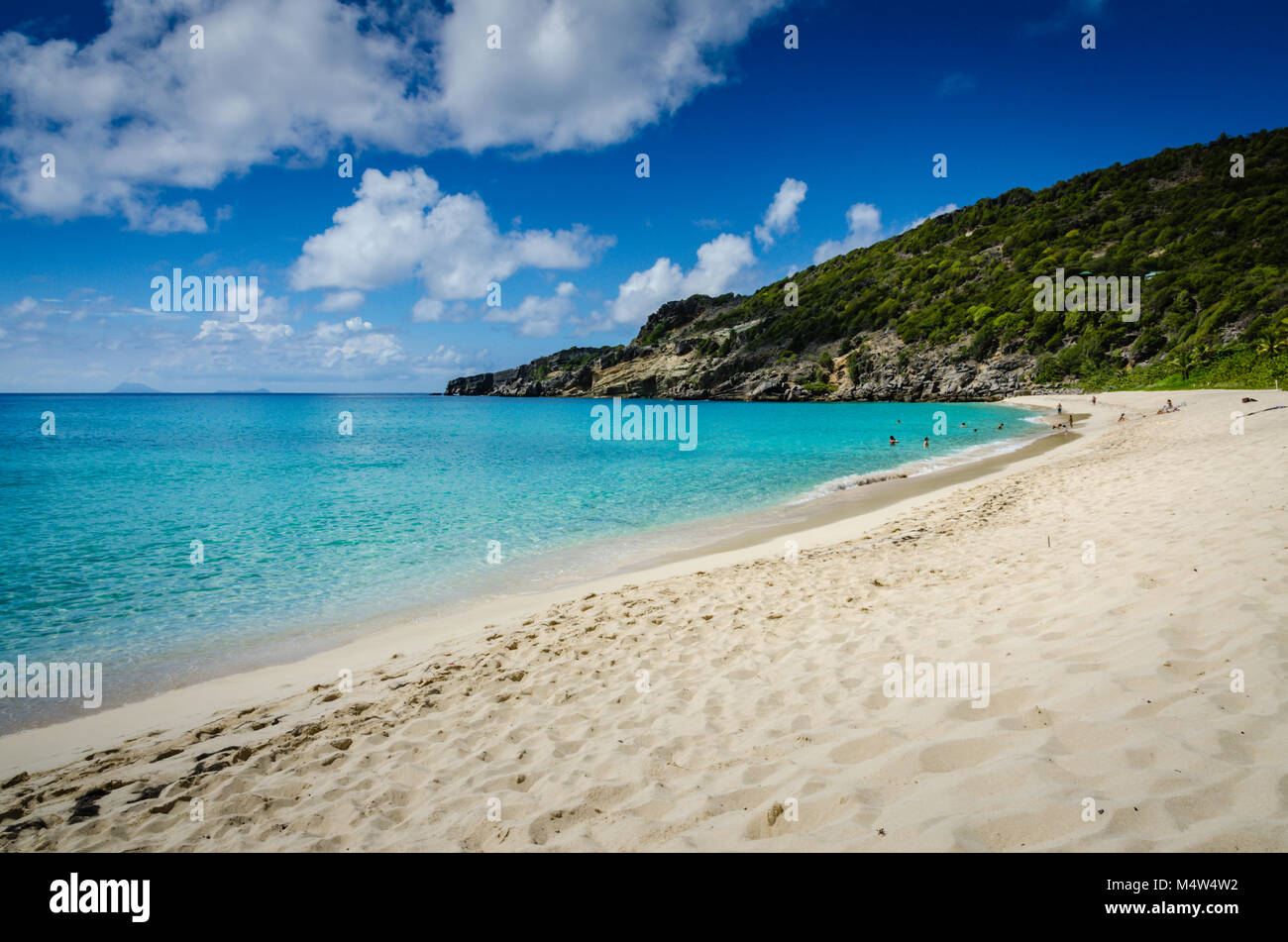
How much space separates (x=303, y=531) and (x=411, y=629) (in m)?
9.97

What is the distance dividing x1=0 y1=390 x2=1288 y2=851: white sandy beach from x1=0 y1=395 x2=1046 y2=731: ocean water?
2159 millimetres

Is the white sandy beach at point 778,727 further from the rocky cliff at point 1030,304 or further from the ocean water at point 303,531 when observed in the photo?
the rocky cliff at point 1030,304

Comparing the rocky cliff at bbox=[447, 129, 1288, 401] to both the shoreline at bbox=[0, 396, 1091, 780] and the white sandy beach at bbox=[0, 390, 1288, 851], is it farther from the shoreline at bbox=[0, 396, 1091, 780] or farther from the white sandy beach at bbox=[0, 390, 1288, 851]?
the white sandy beach at bbox=[0, 390, 1288, 851]

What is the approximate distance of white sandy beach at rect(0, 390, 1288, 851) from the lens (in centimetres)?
326

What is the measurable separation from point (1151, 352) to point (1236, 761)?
291 feet

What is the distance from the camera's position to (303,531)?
1723 cm

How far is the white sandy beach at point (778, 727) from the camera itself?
3256 mm

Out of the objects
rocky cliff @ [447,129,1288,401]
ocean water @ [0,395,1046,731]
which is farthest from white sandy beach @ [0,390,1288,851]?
rocky cliff @ [447,129,1288,401]

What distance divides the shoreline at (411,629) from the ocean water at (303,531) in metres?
0.47

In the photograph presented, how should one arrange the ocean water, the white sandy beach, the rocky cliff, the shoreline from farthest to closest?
the rocky cliff
the ocean water
the shoreline
the white sandy beach

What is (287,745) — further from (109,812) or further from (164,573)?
(164,573)
